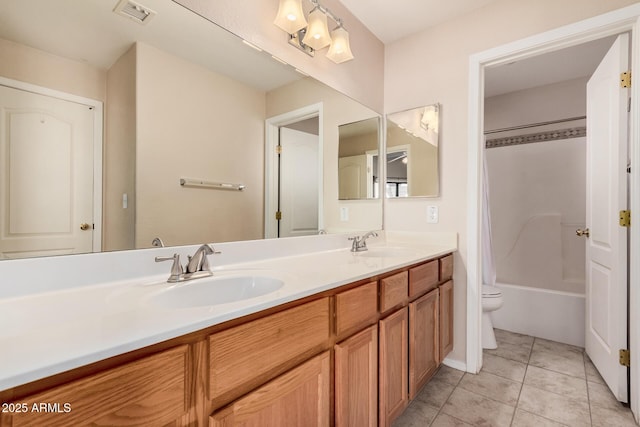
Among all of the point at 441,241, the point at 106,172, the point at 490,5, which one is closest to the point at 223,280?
the point at 106,172

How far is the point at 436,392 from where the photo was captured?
1.72m

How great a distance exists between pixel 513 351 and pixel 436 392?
0.94 m

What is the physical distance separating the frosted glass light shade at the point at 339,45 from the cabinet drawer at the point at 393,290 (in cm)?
132

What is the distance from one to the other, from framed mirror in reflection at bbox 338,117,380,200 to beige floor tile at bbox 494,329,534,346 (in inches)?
63.5

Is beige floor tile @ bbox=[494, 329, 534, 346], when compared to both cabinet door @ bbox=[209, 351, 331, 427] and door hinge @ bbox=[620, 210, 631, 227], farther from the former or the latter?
cabinet door @ bbox=[209, 351, 331, 427]

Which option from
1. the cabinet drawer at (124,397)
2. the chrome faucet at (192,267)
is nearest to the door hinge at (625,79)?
the chrome faucet at (192,267)

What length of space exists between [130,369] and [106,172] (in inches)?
28.2

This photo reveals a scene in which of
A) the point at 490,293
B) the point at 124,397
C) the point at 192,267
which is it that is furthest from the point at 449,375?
the point at 124,397

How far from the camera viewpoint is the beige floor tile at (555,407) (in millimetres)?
1485

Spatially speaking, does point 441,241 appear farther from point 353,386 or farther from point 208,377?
point 208,377

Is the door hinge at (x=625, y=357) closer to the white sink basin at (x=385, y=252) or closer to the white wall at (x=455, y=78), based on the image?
the white wall at (x=455, y=78)

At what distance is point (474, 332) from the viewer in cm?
191

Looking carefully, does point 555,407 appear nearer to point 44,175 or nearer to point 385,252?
point 385,252

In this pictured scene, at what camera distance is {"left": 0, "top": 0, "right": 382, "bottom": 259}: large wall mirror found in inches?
33.0
